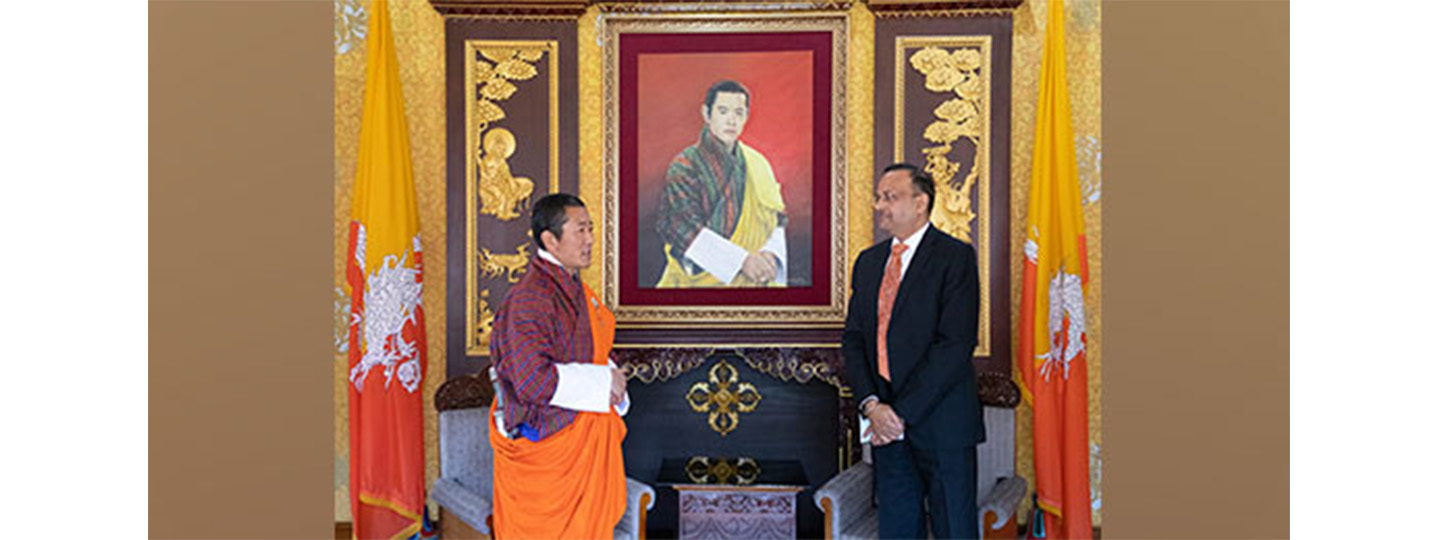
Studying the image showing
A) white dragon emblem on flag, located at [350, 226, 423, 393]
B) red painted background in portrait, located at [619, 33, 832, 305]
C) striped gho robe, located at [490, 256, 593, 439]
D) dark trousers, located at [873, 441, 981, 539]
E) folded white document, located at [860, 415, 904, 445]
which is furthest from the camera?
red painted background in portrait, located at [619, 33, 832, 305]

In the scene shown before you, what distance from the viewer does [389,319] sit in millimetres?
4027

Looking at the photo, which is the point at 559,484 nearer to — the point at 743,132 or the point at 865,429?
the point at 865,429

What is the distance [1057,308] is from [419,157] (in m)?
2.57

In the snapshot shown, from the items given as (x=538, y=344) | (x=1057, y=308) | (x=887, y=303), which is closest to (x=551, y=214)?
Result: (x=538, y=344)

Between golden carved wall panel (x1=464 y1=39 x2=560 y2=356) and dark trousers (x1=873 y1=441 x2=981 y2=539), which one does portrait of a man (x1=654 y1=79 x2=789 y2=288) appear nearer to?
golden carved wall panel (x1=464 y1=39 x2=560 y2=356)

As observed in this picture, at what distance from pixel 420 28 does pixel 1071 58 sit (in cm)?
255

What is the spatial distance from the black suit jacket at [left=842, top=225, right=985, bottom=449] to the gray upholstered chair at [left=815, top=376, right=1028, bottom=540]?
0.19 meters

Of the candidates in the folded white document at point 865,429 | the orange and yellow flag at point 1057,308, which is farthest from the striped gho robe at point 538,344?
the orange and yellow flag at point 1057,308

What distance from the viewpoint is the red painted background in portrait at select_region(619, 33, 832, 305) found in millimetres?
4125

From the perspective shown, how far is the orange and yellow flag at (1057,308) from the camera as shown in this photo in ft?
12.9

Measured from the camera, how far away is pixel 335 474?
13.4ft

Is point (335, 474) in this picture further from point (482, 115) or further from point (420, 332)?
point (482, 115)

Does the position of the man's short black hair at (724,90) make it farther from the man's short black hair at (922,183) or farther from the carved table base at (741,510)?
the carved table base at (741,510)

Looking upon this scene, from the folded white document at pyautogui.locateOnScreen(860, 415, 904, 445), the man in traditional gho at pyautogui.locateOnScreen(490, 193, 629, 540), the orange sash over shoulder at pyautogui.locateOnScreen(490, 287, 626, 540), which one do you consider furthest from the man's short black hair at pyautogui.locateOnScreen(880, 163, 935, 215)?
the orange sash over shoulder at pyautogui.locateOnScreen(490, 287, 626, 540)
